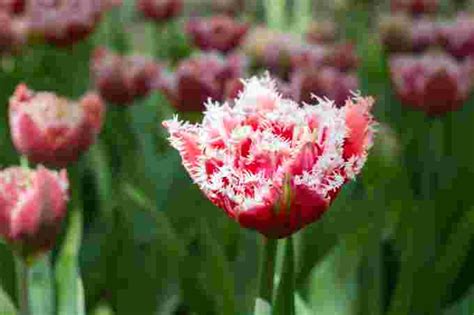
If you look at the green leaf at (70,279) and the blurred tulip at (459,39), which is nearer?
the green leaf at (70,279)

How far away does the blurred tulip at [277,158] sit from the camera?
20.3 inches

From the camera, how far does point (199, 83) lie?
1.03 meters

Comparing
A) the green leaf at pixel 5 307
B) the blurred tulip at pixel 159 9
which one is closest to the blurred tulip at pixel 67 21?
the blurred tulip at pixel 159 9

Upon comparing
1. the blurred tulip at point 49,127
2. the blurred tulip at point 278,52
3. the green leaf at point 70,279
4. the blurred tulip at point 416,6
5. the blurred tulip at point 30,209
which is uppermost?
the blurred tulip at point 30,209

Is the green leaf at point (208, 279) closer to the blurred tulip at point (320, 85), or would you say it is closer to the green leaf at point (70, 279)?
the green leaf at point (70, 279)

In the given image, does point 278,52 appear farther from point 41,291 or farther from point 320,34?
point 41,291

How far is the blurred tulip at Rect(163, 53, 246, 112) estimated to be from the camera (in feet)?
3.39

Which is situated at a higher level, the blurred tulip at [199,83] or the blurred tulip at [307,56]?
the blurred tulip at [199,83]

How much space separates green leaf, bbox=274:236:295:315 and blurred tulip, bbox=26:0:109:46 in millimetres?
707

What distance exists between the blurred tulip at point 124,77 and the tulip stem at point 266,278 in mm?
580

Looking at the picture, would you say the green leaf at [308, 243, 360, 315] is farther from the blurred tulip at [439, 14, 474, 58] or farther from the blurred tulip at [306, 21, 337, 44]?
the blurred tulip at [306, 21, 337, 44]

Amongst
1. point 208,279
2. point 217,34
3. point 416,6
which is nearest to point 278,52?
point 217,34

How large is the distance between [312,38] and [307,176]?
43.2 inches

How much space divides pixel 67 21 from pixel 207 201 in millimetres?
392
